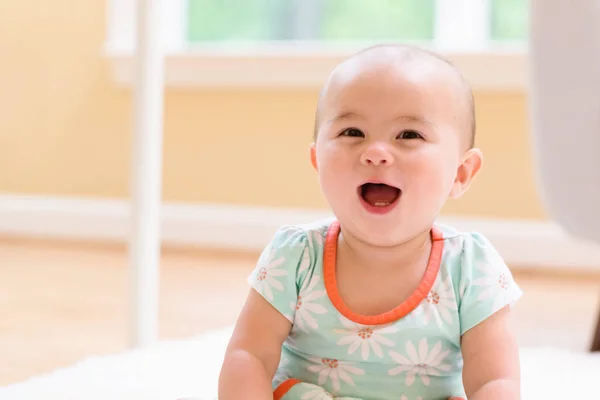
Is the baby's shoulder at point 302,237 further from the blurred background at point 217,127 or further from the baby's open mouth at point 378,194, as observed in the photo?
the blurred background at point 217,127

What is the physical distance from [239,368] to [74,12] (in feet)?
6.71

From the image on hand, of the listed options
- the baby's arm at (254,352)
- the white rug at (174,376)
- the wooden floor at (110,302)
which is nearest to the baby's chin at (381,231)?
the baby's arm at (254,352)

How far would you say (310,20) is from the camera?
2512 millimetres

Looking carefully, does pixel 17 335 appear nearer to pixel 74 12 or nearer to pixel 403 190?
pixel 403 190

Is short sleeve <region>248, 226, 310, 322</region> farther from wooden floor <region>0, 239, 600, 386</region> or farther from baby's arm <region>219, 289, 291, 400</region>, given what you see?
wooden floor <region>0, 239, 600, 386</region>

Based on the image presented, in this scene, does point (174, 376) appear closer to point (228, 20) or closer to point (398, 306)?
point (398, 306)

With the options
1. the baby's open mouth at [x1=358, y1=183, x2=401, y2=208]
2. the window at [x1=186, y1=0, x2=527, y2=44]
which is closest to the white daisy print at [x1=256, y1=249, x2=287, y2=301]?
the baby's open mouth at [x1=358, y1=183, x2=401, y2=208]

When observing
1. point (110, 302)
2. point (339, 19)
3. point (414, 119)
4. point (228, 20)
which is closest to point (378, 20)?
point (339, 19)

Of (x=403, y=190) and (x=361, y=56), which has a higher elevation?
(x=361, y=56)

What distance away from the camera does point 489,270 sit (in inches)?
29.0

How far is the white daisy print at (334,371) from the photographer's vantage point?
72 cm

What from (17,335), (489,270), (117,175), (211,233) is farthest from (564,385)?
(117,175)

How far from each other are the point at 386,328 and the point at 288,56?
168 cm

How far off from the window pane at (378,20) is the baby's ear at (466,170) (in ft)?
5.61
